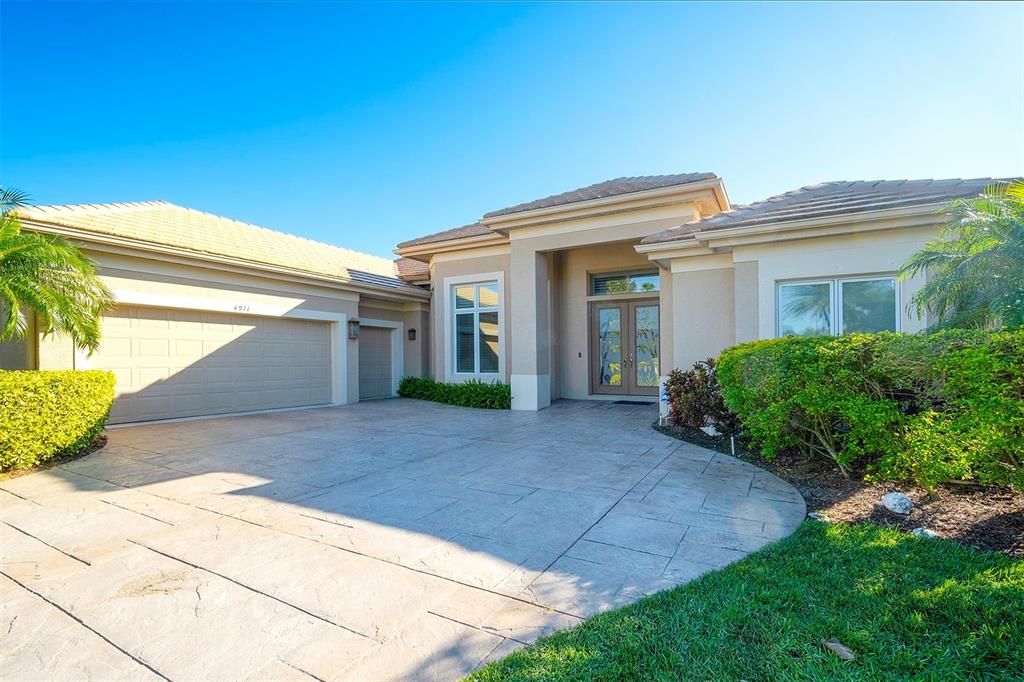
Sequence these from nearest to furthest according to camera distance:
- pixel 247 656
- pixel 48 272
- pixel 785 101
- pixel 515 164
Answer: pixel 247 656 → pixel 48 272 → pixel 785 101 → pixel 515 164

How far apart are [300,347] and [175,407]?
3025mm

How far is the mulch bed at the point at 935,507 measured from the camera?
3545mm

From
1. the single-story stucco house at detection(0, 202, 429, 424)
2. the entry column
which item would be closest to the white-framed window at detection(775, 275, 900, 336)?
the entry column

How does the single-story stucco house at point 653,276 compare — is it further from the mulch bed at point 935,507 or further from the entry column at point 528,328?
the mulch bed at point 935,507

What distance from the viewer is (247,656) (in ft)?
7.42

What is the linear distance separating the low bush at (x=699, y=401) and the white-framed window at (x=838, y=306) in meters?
1.50

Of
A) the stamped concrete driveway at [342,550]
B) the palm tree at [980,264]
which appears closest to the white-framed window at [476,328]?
the stamped concrete driveway at [342,550]

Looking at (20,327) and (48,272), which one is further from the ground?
(48,272)

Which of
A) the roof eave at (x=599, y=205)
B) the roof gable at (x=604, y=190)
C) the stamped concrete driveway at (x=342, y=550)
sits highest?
the roof gable at (x=604, y=190)

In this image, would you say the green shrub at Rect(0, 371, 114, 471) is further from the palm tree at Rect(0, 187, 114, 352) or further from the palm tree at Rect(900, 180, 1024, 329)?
the palm tree at Rect(900, 180, 1024, 329)

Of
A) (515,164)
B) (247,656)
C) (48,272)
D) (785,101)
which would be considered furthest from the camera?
(515,164)

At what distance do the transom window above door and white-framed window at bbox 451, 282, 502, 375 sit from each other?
2.77 metres

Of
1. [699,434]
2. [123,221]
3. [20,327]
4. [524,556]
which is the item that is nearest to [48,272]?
[20,327]

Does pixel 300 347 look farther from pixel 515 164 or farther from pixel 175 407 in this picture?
pixel 515 164
